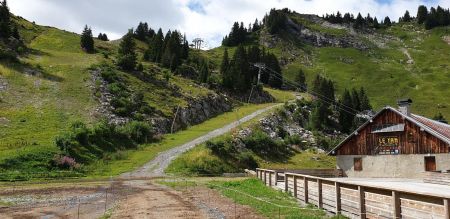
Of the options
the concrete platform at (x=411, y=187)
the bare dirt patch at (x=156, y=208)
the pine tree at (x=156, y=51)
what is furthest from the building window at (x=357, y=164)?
the pine tree at (x=156, y=51)

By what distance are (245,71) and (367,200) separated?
99536 mm

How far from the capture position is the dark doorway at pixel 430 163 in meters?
37.7

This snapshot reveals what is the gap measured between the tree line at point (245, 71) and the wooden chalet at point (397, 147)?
193 ft

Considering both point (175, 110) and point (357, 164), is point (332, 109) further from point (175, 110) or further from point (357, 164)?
point (357, 164)

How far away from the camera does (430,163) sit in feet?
125

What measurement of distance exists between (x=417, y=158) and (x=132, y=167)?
3046 centimetres

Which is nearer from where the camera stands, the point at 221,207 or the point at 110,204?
the point at 221,207

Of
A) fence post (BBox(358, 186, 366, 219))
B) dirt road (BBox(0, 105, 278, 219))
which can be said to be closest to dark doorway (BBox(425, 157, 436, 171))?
dirt road (BBox(0, 105, 278, 219))

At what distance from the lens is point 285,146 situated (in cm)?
6875

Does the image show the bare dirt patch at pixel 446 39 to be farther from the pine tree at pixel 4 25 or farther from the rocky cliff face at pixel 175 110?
the pine tree at pixel 4 25

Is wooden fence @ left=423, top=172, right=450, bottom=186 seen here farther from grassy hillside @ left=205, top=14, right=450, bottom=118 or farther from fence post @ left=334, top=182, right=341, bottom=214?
grassy hillside @ left=205, top=14, right=450, bottom=118

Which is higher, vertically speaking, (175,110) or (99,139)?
(175,110)

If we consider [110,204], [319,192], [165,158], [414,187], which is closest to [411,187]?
[414,187]

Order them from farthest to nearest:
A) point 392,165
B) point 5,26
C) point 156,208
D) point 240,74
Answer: point 240,74 < point 5,26 < point 392,165 < point 156,208
